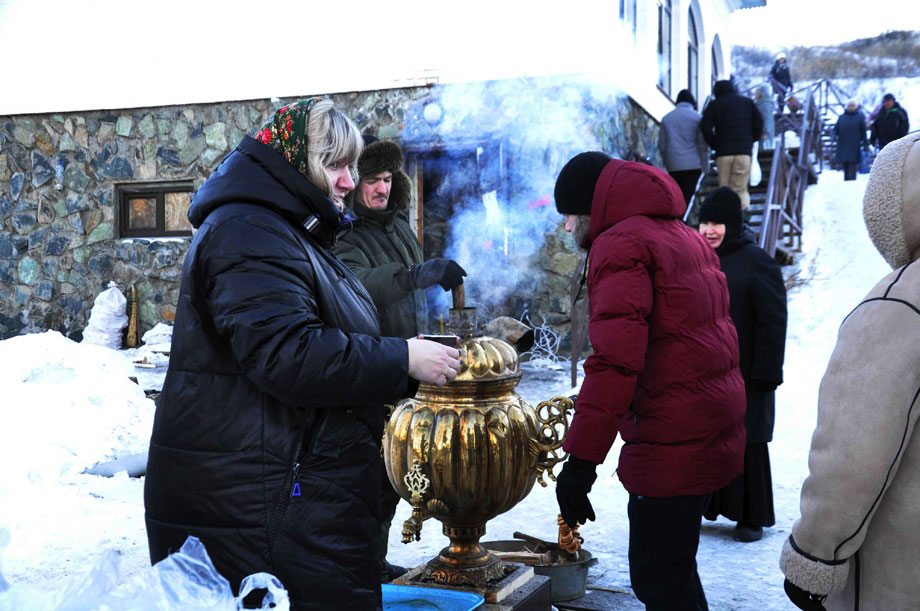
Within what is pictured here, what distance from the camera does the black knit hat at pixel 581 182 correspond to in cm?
267

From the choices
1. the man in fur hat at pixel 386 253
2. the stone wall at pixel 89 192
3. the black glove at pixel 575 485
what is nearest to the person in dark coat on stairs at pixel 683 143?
the stone wall at pixel 89 192

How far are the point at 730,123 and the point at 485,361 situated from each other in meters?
7.88

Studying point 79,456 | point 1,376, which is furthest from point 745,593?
point 1,376

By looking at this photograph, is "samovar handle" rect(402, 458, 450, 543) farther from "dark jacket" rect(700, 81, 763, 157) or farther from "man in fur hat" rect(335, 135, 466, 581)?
"dark jacket" rect(700, 81, 763, 157)

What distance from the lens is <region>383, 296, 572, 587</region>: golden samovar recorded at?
2.88 meters

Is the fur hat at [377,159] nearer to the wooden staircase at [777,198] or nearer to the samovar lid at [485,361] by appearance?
the samovar lid at [485,361]

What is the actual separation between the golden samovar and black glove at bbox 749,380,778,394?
1742mm

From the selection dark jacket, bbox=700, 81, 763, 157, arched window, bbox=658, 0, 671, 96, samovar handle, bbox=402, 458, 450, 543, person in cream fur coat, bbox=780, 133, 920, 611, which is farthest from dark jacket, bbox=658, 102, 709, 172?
person in cream fur coat, bbox=780, 133, 920, 611

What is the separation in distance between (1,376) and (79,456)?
0.96m

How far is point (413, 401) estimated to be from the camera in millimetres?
3049

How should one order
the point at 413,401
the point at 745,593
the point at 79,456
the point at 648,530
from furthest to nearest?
the point at 79,456 < the point at 745,593 < the point at 413,401 < the point at 648,530

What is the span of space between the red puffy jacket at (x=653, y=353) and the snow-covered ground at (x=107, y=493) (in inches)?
48.7

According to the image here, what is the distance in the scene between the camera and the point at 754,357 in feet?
14.4

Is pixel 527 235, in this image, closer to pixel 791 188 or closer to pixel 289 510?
pixel 791 188
